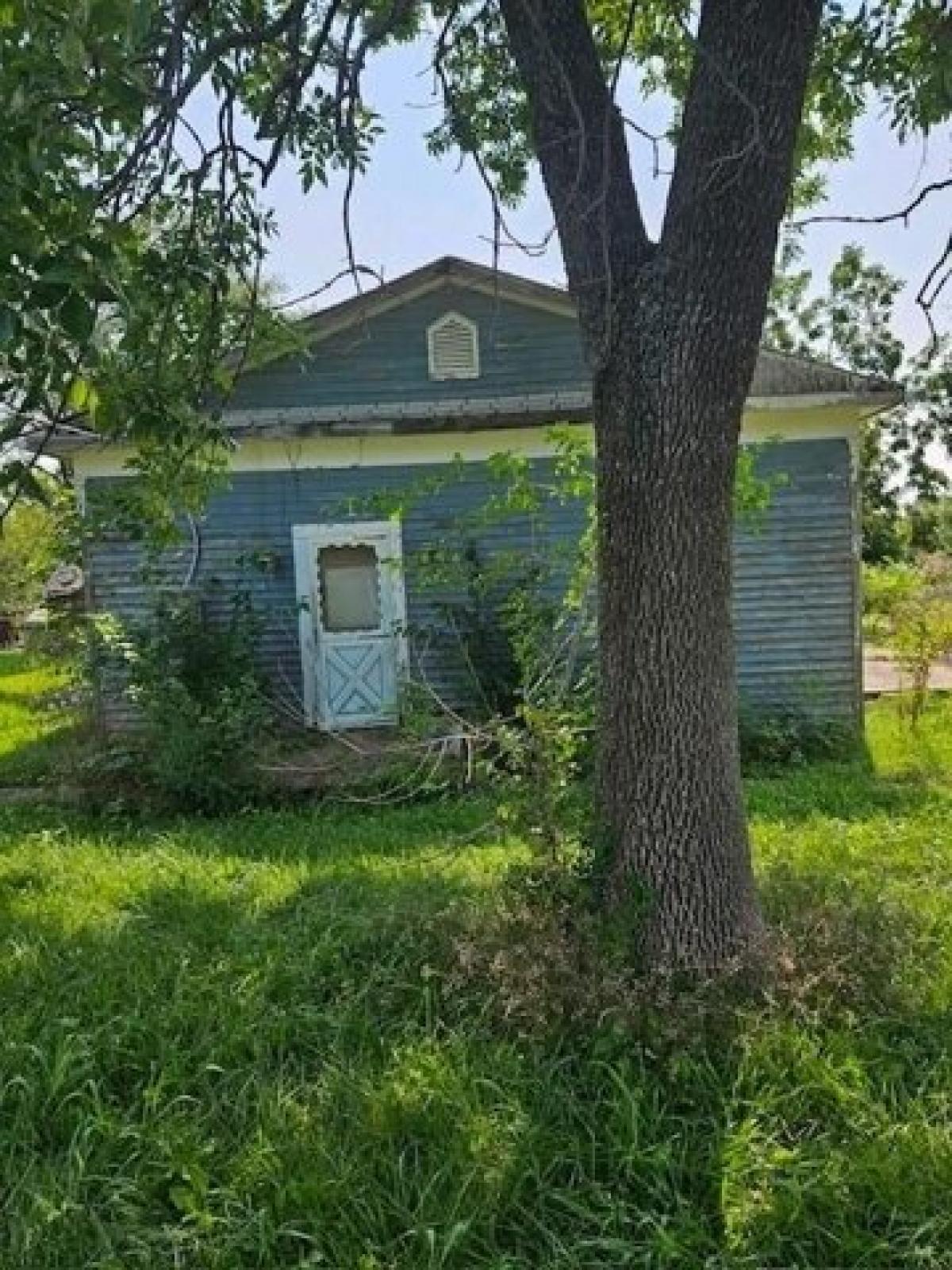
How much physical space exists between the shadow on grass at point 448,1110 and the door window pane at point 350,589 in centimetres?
528

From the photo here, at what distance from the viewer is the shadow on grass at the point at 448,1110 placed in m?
2.20

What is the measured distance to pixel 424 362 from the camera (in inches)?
352

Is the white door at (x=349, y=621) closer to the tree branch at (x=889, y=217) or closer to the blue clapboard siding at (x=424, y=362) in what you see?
the blue clapboard siding at (x=424, y=362)

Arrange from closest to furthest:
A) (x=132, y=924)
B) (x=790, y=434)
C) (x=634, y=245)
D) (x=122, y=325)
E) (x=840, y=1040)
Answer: (x=122, y=325)
(x=840, y=1040)
(x=634, y=245)
(x=132, y=924)
(x=790, y=434)

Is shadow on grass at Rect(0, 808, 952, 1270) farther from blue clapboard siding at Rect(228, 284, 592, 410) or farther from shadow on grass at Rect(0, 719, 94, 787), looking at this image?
blue clapboard siding at Rect(228, 284, 592, 410)

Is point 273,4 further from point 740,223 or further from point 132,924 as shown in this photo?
point 132,924

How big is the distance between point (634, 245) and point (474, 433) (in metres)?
5.58

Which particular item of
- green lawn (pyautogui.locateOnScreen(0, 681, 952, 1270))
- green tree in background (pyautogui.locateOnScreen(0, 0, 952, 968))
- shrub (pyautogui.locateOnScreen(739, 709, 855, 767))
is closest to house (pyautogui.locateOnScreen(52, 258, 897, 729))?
shrub (pyautogui.locateOnScreen(739, 709, 855, 767))

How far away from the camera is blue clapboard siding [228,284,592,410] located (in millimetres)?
8844

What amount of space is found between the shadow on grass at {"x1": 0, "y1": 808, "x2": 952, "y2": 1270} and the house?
5.11m

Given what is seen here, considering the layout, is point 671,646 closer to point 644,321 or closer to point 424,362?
point 644,321

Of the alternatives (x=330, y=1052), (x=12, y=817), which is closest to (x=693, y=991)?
(x=330, y=1052)

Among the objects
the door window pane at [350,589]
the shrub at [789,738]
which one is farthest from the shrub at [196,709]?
the shrub at [789,738]

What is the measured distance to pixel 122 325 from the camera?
2.56 meters
